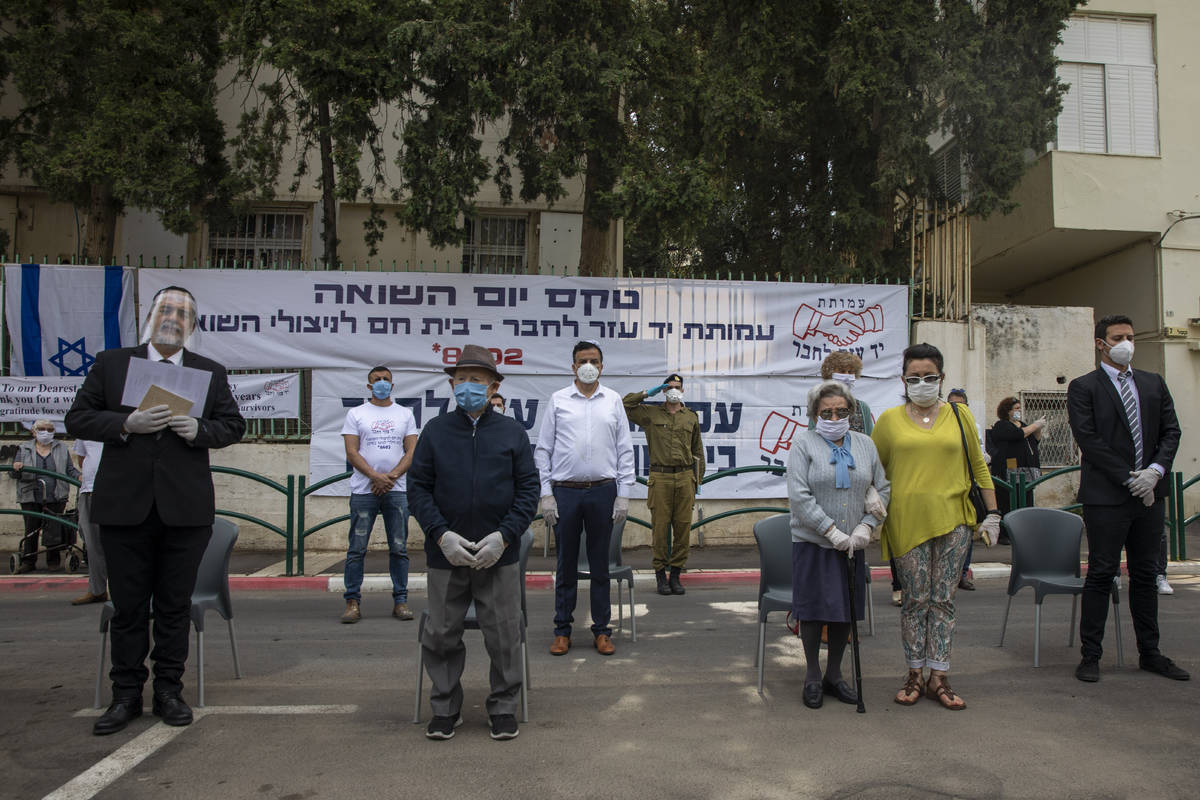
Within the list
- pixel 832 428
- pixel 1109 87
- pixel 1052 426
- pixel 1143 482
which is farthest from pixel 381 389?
pixel 1109 87

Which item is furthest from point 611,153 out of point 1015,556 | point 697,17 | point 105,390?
point 105,390

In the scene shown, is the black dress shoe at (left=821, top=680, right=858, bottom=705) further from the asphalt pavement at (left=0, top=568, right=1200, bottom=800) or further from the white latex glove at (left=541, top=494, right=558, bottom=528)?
the white latex glove at (left=541, top=494, right=558, bottom=528)

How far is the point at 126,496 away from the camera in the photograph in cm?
416

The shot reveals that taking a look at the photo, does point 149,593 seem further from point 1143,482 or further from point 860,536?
point 1143,482

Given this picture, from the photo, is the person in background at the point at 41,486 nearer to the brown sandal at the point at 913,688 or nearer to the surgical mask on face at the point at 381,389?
the surgical mask on face at the point at 381,389

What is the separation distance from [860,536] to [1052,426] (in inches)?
393

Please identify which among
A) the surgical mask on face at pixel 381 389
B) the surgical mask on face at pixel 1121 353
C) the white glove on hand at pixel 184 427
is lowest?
the white glove on hand at pixel 184 427

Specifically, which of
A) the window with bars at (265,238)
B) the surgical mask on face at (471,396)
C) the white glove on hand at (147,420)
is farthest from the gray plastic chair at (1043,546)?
the window with bars at (265,238)

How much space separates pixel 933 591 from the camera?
4602 mm

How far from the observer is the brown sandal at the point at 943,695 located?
14.9 feet

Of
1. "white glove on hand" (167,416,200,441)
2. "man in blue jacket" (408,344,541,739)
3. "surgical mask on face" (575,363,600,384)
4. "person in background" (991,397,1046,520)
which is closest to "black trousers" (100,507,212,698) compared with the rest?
"white glove on hand" (167,416,200,441)

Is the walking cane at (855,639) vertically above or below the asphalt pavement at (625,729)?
above

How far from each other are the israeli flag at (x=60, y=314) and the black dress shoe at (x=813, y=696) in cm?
930

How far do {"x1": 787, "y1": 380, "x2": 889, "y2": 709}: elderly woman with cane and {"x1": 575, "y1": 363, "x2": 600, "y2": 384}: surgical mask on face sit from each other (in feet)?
5.88
